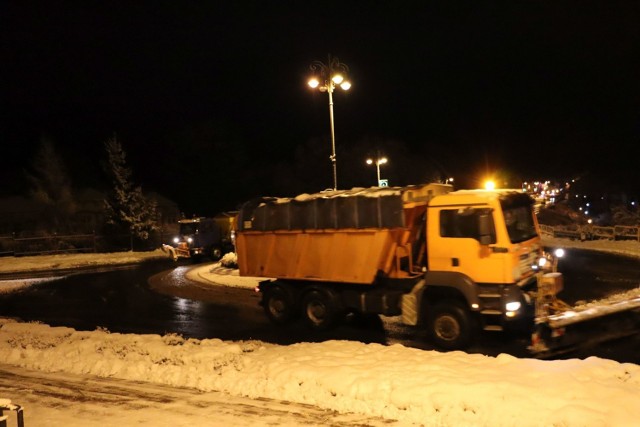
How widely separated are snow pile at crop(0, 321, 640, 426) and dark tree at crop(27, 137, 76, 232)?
132 ft

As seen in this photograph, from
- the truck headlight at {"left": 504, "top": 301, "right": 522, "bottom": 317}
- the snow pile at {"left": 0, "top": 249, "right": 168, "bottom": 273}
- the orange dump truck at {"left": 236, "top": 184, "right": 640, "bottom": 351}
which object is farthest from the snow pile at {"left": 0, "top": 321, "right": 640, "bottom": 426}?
the snow pile at {"left": 0, "top": 249, "right": 168, "bottom": 273}

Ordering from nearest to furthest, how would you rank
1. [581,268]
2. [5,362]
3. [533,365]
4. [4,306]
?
1. [533,365]
2. [5,362]
3. [4,306]
4. [581,268]

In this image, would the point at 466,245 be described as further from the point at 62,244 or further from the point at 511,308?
→ the point at 62,244

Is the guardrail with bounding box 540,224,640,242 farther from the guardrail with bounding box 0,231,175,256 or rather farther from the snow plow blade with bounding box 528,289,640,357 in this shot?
the guardrail with bounding box 0,231,175,256

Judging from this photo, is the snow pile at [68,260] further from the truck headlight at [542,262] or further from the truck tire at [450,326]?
the truck headlight at [542,262]

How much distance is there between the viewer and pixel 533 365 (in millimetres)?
7062

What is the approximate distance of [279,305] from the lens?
40.2ft

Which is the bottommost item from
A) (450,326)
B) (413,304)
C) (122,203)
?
(450,326)

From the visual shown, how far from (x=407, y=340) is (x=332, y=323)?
1.78 metres

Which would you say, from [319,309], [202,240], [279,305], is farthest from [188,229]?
[319,309]

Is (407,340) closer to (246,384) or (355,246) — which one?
(355,246)

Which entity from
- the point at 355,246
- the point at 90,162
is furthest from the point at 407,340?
the point at 90,162

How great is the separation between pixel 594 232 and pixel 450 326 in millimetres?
31984

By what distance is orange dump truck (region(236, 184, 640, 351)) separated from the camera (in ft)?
30.1
